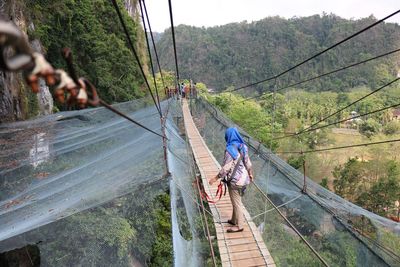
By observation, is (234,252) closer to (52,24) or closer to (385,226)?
(385,226)

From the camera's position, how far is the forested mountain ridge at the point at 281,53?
166 feet

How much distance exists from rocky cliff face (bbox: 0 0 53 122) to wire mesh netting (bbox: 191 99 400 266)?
10.4 ft

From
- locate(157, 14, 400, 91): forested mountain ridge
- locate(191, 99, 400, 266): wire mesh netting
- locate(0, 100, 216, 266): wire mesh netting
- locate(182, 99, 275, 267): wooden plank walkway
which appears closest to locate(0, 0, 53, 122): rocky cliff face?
locate(0, 100, 216, 266): wire mesh netting

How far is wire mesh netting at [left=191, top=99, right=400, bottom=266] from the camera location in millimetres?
2804

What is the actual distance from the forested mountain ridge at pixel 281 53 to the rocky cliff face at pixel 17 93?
4440 cm

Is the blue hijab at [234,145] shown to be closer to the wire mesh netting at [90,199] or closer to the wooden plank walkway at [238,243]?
the wire mesh netting at [90,199]

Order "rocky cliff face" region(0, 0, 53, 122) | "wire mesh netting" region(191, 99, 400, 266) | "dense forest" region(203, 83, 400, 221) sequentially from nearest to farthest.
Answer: "wire mesh netting" region(191, 99, 400, 266)
"rocky cliff face" region(0, 0, 53, 122)
"dense forest" region(203, 83, 400, 221)

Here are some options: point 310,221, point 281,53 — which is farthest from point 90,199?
point 281,53

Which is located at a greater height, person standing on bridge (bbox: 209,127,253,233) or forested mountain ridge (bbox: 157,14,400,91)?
forested mountain ridge (bbox: 157,14,400,91)

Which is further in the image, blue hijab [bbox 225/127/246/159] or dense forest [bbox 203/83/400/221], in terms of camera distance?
dense forest [bbox 203/83/400/221]

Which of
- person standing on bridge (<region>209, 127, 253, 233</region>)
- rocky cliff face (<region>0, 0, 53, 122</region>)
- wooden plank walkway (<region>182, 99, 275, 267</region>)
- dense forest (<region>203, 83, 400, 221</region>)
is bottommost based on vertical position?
dense forest (<region>203, 83, 400, 221</region>)

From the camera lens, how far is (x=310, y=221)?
11.5 feet

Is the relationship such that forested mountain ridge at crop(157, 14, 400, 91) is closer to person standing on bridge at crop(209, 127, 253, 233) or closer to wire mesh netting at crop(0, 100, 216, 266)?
wire mesh netting at crop(0, 100, 216, 266)

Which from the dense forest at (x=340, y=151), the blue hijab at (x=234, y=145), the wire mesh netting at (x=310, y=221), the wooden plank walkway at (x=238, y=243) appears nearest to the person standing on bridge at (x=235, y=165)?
the blue hijab at (x=234, y=145)
